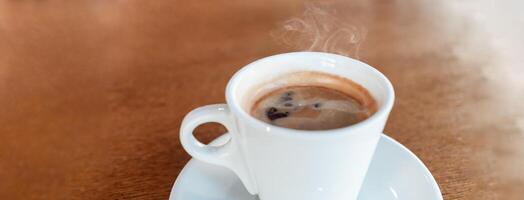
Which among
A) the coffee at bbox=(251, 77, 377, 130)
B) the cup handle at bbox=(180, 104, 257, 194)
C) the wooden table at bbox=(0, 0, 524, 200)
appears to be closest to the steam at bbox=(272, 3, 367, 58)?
the wooden table at bbox=(0, 0, 524, 200)

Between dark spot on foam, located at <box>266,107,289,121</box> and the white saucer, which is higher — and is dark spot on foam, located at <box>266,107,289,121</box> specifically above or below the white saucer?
above

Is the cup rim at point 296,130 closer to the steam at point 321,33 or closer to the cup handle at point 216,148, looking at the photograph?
the cup handle at point 216,148

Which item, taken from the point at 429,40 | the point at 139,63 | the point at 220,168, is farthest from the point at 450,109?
the point at 139,63

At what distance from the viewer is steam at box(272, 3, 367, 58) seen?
1.02 metres

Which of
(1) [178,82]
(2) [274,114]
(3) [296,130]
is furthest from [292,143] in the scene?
(1) [178,82]

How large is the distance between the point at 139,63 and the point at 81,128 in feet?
0.83

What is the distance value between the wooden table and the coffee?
0.21m

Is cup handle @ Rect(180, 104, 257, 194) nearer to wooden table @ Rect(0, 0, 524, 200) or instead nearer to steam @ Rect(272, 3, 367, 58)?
wooden table @ Rect(0, 0, 524, 200)

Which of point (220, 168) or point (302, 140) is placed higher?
point (302, 140)

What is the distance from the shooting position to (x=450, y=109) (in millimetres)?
939

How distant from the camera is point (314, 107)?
713 mm

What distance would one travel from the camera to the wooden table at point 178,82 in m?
0.80

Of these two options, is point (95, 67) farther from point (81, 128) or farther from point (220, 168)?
point (220, 168)

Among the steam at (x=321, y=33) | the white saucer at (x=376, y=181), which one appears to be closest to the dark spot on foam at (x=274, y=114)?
the white saucer at (x=376, y=181)
